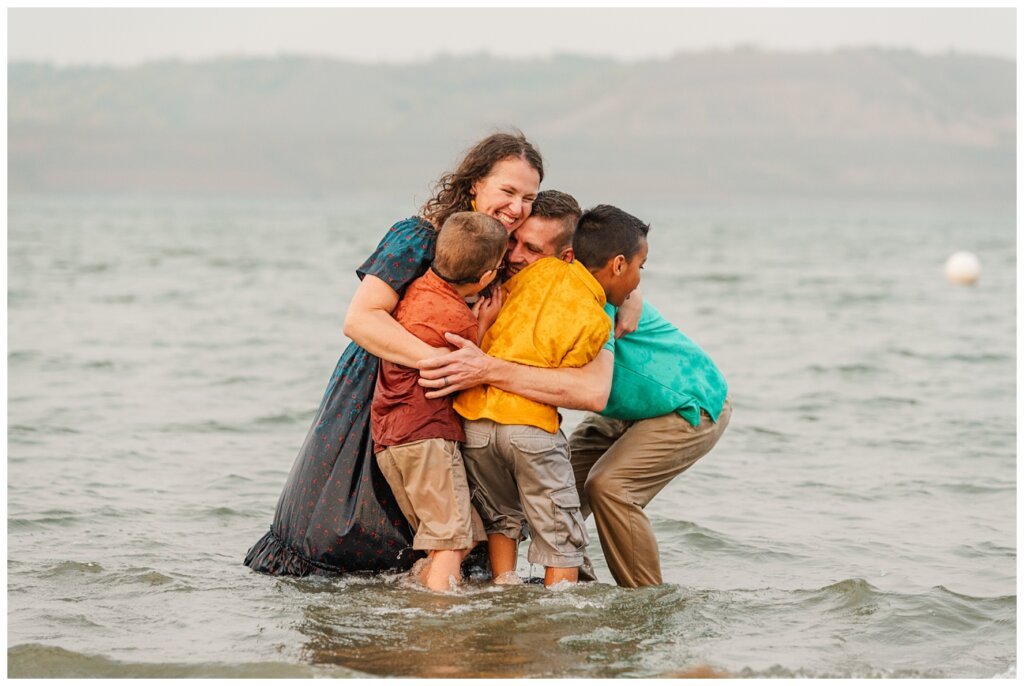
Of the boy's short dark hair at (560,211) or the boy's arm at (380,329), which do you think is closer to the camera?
the boy's arm at (380,329)

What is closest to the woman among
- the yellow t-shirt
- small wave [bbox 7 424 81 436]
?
the yellow t-shirt

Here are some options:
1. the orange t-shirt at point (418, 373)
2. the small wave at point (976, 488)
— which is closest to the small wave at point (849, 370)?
the small wave at point (976, 488)

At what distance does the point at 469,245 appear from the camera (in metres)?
4.87

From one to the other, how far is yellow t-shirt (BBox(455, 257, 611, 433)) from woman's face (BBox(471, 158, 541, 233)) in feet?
0.77

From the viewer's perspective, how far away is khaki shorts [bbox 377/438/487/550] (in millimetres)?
5008

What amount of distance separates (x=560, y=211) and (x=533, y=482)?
1.09 meters

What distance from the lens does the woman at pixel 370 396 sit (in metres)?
5.06

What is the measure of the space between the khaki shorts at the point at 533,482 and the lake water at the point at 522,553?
0.27m

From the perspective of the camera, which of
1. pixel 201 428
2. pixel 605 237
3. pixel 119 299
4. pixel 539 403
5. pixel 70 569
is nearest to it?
pixel 539 403

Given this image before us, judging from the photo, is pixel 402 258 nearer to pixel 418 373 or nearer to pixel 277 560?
pixel 418 373

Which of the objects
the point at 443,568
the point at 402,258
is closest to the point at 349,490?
the point at 443,568

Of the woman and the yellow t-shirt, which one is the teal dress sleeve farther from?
the yellow t-shirt

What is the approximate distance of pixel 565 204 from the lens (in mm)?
5297

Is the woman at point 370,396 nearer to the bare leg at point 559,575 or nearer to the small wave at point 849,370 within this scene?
the bare leg at point 559,575
